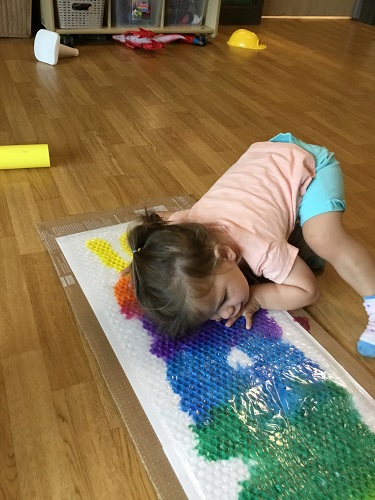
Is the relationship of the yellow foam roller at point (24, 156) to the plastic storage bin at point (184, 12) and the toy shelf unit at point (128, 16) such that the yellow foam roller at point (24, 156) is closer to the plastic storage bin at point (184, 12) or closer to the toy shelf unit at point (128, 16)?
the toy shelf unit at point (128, 16)

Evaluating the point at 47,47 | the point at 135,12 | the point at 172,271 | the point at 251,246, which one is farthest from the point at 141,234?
the point at 135,12

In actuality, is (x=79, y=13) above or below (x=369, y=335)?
above

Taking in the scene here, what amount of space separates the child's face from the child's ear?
0.03ft

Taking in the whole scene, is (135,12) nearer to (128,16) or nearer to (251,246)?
(128,16)

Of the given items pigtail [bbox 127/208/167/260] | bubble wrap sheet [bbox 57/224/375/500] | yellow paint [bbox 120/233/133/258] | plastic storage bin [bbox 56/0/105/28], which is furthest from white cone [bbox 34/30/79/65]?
pigtail [bbox 127/208/167/260]

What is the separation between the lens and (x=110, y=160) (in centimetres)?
156

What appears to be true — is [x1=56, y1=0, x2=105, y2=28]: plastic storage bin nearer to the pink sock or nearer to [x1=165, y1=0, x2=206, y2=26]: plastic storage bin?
[x1=165, y1=0, x2=206, y2=26]: plastic storage bin

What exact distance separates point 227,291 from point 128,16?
229 centimetres

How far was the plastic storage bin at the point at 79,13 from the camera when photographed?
2438 millimetres

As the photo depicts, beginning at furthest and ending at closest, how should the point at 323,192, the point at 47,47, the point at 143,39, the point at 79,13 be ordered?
the point at 143,39 → the point at 79,13 → the point at 47,47 → the point at 323,192

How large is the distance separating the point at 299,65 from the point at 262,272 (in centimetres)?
210

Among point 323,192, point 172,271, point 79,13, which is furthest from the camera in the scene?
point 79,13

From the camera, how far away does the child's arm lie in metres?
0.96

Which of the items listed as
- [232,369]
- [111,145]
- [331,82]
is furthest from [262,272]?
[331,82]
